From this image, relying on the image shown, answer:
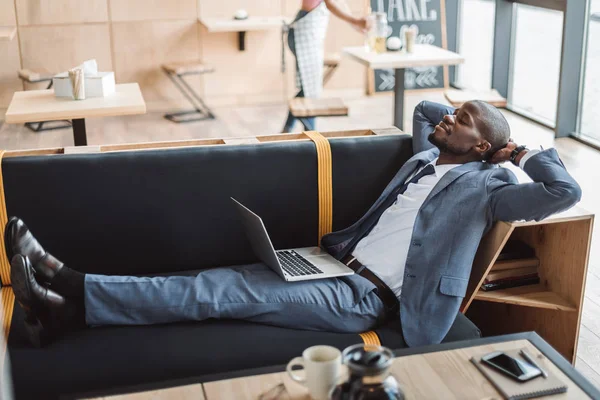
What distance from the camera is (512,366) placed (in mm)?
1953

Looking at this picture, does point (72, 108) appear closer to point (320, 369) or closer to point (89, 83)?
point (89, 83)

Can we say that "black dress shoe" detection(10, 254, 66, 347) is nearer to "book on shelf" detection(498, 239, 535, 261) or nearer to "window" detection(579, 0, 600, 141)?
"book on shelf" detection(498, 239, 535, 261)

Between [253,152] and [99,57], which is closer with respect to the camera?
[253,152]

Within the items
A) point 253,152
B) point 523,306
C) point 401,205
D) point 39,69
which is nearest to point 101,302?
point 253,152

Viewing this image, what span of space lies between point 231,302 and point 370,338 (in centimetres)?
45

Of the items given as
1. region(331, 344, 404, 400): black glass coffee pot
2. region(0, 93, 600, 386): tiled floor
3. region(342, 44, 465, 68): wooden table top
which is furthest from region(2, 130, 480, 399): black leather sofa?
region(0, 93, 600, 386): tiled floor

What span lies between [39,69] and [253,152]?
15.3ft

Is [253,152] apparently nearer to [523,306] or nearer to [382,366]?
[523,306]

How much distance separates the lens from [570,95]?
6.05 metres

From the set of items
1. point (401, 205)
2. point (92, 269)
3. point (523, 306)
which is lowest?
point (523, 306)

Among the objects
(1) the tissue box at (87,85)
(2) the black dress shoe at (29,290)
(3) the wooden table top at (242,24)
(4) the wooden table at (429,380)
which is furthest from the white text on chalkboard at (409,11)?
(4) the wooden table at (429,380)

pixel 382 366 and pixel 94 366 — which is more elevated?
pixel 382 366

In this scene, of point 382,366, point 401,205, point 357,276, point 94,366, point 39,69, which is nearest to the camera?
point 382,366

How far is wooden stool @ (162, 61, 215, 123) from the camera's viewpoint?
22.8 feet
